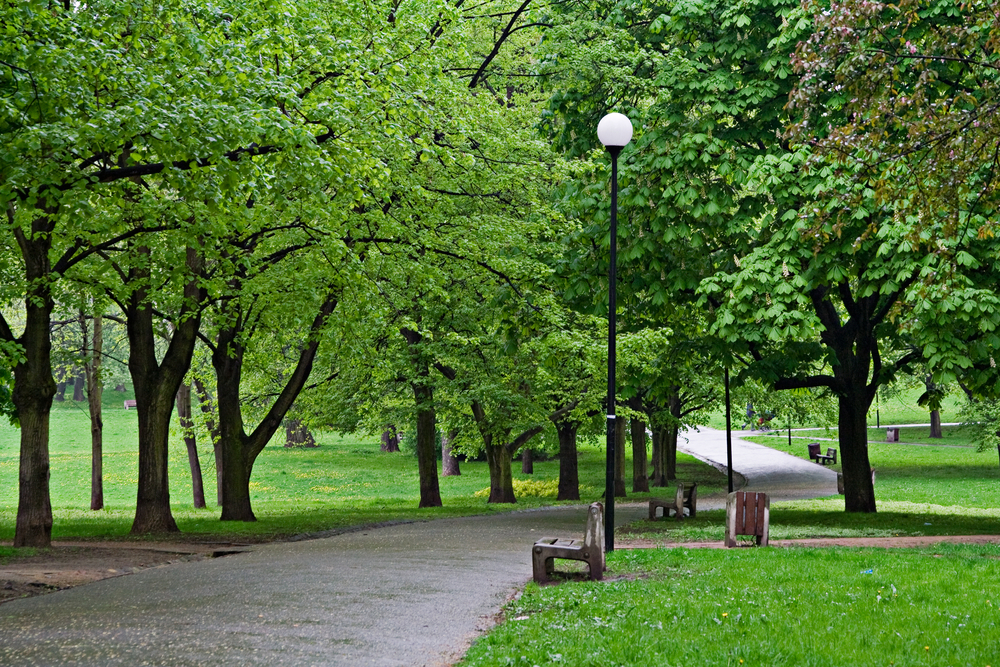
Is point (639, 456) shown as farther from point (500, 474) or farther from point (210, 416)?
point (210, 416)

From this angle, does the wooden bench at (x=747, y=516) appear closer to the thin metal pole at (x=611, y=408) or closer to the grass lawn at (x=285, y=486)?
the thin metal pole at (x=611, y=408)

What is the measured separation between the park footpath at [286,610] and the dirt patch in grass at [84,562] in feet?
1.71

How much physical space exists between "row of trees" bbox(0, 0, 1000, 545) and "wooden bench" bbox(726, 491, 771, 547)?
8.66ft

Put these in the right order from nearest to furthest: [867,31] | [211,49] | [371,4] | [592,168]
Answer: [867,31], [211,49], [371,4], [592,168]

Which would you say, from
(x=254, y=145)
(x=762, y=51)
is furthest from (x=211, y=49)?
(x=762, y=51)

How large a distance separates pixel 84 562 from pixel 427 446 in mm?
13430

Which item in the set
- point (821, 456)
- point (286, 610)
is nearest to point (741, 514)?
point (286, 610)

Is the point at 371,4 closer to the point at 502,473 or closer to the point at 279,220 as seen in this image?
the point at 279,220

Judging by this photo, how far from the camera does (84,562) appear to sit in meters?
12.7

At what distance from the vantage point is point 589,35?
61.6ft

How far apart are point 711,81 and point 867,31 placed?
305 inches

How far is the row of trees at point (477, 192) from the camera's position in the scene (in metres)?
9.69

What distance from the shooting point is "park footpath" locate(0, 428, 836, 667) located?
660 centimetres

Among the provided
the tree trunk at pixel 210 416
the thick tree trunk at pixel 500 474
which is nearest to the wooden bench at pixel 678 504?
the thick tree trunk at pixel 500 474
